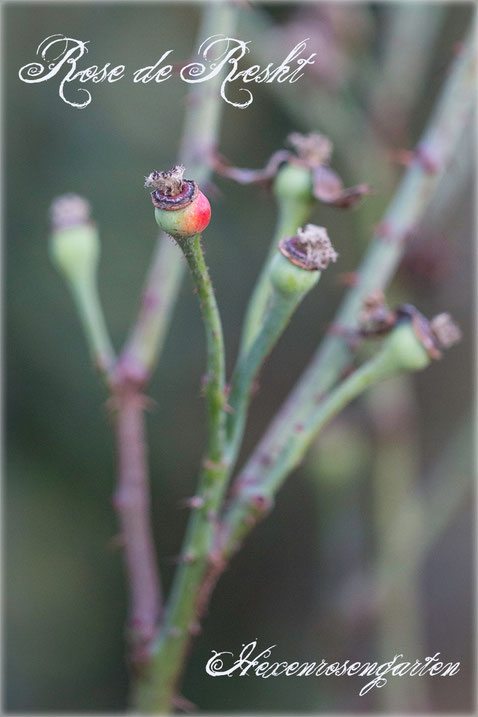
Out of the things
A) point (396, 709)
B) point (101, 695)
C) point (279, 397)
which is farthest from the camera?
point (279, 397)

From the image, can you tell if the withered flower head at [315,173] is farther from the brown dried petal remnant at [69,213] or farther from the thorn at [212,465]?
the thorn at [212,465]

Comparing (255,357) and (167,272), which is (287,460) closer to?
(255,357)

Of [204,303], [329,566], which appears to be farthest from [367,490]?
[204,303]

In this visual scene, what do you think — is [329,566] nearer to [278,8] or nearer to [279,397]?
[279,397]

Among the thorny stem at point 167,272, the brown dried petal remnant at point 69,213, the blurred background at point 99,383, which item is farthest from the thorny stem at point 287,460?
the blurred background at point 99,383

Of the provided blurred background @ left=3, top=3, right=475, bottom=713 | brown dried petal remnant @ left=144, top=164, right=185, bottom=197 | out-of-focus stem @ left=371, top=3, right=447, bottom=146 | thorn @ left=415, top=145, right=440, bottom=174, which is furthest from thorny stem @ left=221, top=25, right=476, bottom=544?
blurred background @ left=3, top=3, right=475, bottom=713

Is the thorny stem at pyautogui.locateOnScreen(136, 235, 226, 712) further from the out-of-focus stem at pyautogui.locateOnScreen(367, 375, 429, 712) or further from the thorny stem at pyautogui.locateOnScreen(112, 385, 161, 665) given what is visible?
the out-of-focus stem at pyautogui.locateOnScreen(367, 375, 429, 712)

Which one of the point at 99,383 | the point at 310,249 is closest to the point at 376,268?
the point at 310,249
